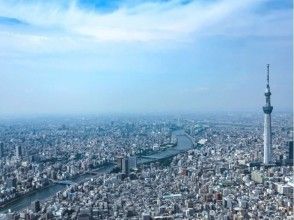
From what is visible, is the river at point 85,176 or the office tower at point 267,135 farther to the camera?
the office tower at point 267,135

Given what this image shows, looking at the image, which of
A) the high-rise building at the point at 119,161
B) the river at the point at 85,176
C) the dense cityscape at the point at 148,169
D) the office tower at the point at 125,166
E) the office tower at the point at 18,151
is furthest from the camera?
the office tower at the point at 18,151

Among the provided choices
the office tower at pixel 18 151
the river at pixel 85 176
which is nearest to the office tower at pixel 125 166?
the river at pixel 85 176

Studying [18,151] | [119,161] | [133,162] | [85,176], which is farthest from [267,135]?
[18,151]

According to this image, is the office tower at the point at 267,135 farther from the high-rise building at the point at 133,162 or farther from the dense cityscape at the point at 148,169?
the high-rise building at the point at 133,162

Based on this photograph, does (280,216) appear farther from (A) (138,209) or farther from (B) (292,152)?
(B) (292,152)

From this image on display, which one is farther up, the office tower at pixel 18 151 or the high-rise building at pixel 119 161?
the office tower at pixel 18 151

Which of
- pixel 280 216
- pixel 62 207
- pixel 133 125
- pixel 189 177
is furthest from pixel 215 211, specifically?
pixel 133 125

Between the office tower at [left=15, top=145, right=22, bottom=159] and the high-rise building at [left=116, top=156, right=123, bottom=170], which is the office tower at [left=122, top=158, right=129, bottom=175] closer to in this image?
the high-rise building at [left=116, top=156, right=123, bottom=170]
